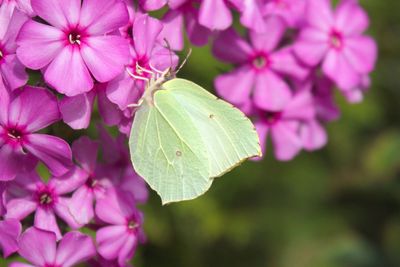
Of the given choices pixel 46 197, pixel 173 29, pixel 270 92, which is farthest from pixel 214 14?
pixel 46 197

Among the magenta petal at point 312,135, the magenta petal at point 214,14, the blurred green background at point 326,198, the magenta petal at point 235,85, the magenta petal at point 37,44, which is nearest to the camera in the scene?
the magenta petal at point 37,44

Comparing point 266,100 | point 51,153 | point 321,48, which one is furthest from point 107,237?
point 321,48

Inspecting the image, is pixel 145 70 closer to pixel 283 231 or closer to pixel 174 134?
pixel 174 134

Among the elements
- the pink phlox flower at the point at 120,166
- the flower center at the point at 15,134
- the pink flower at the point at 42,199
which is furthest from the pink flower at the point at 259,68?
the flower center at the point at 15,134

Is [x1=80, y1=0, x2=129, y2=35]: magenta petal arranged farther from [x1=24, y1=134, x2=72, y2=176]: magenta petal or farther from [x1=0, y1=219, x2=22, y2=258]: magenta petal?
[x1=0, y1=219, x2=22, y2=258]: magenta petal

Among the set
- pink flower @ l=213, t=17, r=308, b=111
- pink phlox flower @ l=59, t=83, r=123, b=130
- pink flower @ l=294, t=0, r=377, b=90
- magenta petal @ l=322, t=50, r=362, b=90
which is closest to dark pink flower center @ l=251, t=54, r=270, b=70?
pink flower @ l=213, t=17, r=308, b=111

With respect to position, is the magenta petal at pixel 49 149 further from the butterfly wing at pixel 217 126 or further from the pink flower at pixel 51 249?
the butterfly wing at pixel 217 126
